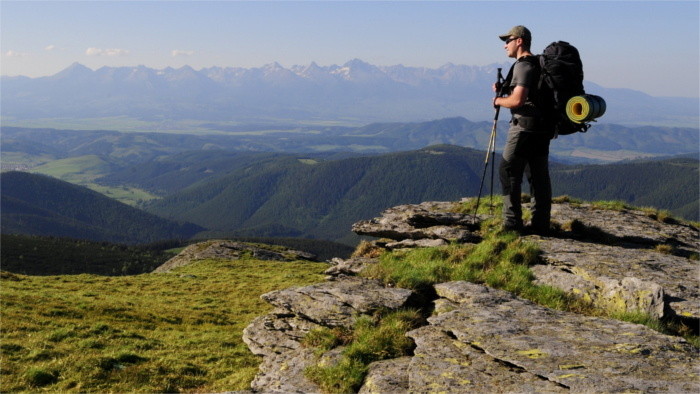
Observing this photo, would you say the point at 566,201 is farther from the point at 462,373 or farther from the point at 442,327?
the point at 462,373

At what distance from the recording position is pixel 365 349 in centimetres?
1066

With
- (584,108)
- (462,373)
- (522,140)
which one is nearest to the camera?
(462,373)

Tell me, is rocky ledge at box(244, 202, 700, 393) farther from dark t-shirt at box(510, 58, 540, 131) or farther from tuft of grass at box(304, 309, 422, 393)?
dark t-shirt at box(510, 58, 540, 131)

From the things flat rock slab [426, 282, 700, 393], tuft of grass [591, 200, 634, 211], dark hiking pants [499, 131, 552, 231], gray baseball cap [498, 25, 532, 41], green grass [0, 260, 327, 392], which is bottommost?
green grass [0, 260, 327, 392]

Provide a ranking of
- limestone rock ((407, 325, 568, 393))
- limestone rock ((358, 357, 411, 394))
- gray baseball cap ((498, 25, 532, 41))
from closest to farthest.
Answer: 1. limestone rock ((407, 325, 568, 393))
2. limestone rock ((358, 357, 411, 394))
3. gray baseball cap ((498, 25, 532, 41))

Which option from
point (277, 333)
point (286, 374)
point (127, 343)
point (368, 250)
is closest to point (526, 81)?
point (368, 250)

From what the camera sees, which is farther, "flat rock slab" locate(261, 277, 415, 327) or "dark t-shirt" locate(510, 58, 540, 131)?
"dark t-shirt" locate(510, 58, 540, 131)

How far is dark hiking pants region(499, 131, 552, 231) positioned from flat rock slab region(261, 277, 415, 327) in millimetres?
6057

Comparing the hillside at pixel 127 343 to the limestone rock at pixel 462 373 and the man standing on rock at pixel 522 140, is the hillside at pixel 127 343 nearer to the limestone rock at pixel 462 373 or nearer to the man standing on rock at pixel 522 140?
the limestone rock at pixel 462 373

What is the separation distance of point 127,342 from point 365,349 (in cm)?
1154

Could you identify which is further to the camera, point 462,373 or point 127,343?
point 127,343

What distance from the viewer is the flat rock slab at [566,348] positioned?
26.6 feet

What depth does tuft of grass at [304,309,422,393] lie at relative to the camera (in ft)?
32.6

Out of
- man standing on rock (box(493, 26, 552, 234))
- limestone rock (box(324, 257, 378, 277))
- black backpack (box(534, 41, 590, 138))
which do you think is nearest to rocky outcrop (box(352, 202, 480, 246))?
man standing on rock (box(493, 26, 552, 234))
